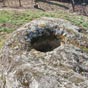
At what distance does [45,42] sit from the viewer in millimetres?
7453

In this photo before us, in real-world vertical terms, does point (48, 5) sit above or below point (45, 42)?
below

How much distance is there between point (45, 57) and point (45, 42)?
2.77 feet

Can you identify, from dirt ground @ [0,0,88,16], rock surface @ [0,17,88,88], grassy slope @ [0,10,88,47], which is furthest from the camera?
dirt ground @ [0,0,88,16]

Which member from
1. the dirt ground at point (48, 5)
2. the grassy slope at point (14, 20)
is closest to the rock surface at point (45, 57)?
the grassy slope at point (14, 20)

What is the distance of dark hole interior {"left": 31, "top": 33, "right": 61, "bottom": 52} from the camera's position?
7278 millimetres

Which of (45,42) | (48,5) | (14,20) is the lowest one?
(48,5)

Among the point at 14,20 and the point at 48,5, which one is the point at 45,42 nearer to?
the point at 14,20

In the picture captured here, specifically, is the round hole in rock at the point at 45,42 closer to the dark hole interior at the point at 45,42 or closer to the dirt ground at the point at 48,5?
the dark hole interior at the point at 45,42

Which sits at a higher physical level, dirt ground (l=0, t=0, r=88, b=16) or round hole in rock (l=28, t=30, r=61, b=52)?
round hole in rock (l=28, t=30, r=61, b=52)

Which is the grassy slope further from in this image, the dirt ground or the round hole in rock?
the round hole in rock

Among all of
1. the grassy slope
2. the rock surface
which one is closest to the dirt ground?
the grassy slope

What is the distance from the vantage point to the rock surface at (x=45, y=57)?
6094 mm

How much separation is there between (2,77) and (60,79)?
1.84 m

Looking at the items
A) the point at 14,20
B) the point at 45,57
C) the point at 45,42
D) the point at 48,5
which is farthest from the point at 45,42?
the point at 48,5
